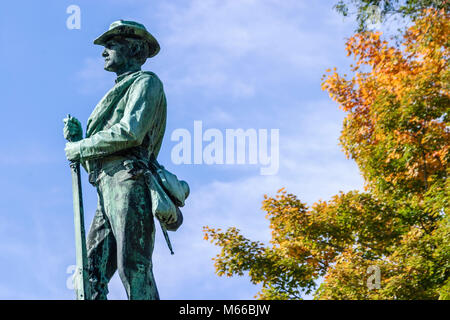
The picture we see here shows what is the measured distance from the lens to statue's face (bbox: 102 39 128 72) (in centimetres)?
703

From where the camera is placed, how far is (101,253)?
6.58 m

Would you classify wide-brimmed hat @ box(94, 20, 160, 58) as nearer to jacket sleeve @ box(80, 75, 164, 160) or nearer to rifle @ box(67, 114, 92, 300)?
jacket sleeve @ box(80, 75, 164, 160)

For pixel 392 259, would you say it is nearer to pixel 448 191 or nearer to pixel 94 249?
pixel 448 191

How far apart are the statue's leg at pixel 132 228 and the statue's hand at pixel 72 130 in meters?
0.44

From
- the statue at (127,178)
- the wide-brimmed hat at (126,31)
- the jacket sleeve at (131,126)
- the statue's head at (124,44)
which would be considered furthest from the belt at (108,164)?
the wide-brimmed hat at (126,31)

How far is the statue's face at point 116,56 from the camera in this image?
7031 mm

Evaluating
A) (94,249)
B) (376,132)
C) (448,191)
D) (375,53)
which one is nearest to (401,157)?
(376,132)

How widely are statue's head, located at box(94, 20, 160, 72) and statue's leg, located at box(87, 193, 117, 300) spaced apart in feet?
3.69

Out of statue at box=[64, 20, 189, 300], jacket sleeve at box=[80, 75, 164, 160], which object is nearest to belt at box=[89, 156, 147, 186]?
statue at box=[64, 20, 189, 300]

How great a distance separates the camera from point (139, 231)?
21.0 feet

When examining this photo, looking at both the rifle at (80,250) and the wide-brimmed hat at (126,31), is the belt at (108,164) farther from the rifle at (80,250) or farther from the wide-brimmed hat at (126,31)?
the wide-brimmed hat at (126,31)

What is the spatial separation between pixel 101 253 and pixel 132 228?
1.30 ft

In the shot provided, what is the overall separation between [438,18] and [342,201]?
4.56 metres

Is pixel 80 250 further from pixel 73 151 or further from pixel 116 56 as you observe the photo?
pixel 116 56
